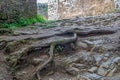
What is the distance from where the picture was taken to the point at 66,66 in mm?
Result: 5117

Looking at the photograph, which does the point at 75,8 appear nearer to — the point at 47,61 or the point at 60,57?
the point at 60,57

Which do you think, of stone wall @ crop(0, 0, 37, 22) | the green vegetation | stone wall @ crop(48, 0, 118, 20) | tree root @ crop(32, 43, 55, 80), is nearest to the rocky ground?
tree root @ crop(32, 43, 55, 80)

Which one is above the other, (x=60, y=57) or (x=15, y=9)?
(x=15, y=9)

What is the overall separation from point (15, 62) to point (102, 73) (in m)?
1.76

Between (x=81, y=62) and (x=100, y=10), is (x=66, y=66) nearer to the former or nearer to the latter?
(x=81, y=62)

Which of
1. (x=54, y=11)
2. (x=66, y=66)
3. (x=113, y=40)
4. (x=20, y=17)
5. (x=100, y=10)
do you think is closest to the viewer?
(x=66, y=66)

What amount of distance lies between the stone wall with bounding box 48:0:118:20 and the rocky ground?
9.91 m

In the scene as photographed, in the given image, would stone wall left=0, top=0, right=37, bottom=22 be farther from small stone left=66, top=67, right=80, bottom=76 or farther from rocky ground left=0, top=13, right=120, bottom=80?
small stone left=66, top=67, right=80, bottom=76

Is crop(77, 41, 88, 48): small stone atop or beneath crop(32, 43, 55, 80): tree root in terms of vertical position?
atop

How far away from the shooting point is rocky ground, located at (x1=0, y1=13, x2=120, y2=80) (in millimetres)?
4875

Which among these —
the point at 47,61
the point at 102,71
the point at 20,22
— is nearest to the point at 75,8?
the point at 20,22

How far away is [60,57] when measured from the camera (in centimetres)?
547

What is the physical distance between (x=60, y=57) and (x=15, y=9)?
4.05 meters

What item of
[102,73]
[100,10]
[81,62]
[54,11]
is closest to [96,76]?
[102,73]
